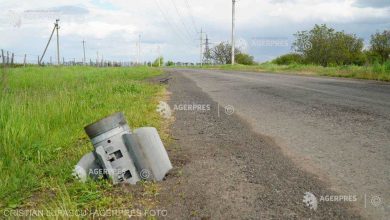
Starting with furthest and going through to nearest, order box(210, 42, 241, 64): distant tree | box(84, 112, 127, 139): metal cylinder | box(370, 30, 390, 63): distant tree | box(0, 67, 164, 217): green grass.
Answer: box(210, 42, 241, 64): distant tree
box(370, 30, 390, 63): distant tree
box(84, 112, 127, 139): metal cylinder
box(0, 67, 164, 217): green grass

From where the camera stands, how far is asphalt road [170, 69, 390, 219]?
→ 3.89m

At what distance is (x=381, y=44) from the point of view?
52125 mm


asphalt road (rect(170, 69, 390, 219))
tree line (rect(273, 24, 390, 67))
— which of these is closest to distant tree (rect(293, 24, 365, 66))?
tree line (rect(273, 24, 390, 67))

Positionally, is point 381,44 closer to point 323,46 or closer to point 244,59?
point 323,46

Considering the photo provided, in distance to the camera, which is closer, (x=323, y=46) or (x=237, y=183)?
(x=237, y=183)

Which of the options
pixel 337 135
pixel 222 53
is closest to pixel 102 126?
pixel 337 135

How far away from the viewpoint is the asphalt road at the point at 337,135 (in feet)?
12.8

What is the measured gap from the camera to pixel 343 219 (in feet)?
10.5

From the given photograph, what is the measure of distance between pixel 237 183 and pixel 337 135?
266cm

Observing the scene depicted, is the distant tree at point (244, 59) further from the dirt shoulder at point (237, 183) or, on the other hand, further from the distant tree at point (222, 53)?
the dirt shoulder at point (237, 183)

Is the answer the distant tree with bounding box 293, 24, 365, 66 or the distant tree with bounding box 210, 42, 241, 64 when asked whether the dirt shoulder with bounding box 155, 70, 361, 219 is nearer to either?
the distant tree with bounding box 293, 24, 365, 66

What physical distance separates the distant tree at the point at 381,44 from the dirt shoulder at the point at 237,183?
50.6 meters

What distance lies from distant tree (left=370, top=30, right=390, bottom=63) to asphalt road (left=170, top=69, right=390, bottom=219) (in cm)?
4512

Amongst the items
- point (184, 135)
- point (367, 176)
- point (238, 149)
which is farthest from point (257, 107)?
point (367, 176)
